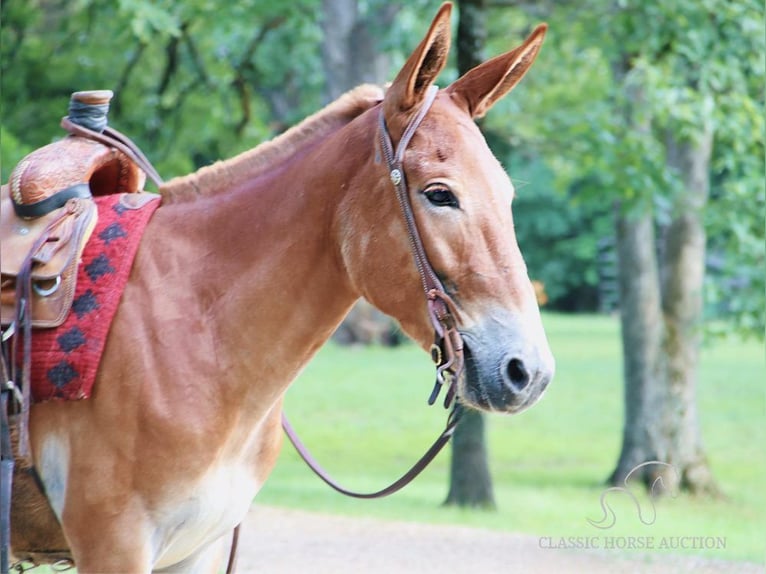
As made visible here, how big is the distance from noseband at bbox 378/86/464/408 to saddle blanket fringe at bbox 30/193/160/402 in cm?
82

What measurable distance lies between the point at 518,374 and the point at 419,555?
5138 millimetres

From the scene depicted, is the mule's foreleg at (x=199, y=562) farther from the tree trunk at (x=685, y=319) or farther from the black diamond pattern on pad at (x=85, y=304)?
the tree trunk at (x=685, y=319)

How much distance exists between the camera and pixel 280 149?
3.06 metres

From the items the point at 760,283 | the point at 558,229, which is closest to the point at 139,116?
the point at 760,283

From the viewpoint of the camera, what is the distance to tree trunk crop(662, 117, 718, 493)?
1158 centimetres

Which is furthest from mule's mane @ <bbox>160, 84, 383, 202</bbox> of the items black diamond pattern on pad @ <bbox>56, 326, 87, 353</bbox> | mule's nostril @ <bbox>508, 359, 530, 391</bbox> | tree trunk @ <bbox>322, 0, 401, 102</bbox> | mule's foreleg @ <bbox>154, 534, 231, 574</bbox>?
tree trunk @ <bbox>322, 0, 401, 102</bbox>

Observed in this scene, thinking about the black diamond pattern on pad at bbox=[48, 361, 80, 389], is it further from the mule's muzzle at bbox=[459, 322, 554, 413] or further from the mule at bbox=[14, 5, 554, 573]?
the mule's muzzle at bbox=[459, 322, 554, 413]

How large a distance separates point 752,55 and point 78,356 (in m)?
7.52

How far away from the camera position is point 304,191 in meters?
2.90

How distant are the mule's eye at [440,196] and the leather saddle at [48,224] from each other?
3.35 ft

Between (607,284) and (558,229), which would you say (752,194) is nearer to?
(558,229)

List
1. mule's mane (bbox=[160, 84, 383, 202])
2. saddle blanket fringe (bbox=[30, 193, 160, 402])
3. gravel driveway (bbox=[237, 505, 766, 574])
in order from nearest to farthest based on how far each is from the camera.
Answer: saddle blanket fringe (bbox=[30, 193, 160, 402])
mule's mane (bbox=[160, 84, 383, 202])
gravel driveway (bbox=[237, 505, 766, 574])

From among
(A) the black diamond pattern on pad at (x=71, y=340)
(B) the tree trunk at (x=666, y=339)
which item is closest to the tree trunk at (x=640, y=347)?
(B) the tree trunk at (x=666, y=339)

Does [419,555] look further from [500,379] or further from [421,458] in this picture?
[500,379]
